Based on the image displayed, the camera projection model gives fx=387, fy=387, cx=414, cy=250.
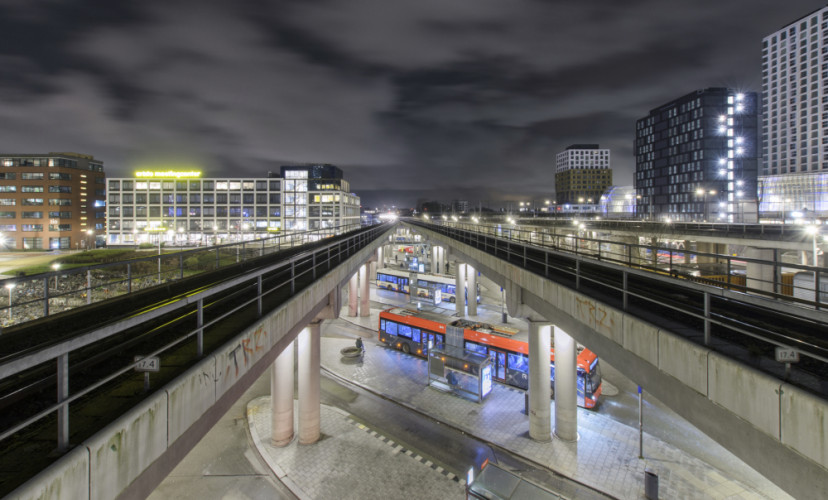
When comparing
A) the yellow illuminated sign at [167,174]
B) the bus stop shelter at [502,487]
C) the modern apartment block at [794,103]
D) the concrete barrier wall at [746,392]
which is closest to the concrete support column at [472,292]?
the bus stop shelter at [502,487]

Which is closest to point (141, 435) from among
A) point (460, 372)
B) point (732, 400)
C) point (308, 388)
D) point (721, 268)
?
point (732, 400)

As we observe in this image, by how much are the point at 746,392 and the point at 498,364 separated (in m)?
16.2

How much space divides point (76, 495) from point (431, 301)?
36.2 m

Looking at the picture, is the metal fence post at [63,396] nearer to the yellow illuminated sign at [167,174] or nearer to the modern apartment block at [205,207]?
the modern apartment block at [205,207]

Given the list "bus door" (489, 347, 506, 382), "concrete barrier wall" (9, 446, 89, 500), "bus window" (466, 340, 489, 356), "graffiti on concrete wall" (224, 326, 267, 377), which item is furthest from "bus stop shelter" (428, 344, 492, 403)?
"concrete barrier wall" (9, 446, 89, 500)

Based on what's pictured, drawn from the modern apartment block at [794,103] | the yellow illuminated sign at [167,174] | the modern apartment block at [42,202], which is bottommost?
the modern apartment block at [42,202]

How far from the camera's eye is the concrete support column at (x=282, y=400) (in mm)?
15031

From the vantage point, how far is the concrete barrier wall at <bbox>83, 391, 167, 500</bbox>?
3.41 meters

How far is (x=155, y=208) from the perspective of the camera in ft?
284

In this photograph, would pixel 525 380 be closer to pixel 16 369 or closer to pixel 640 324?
pixel 640 324

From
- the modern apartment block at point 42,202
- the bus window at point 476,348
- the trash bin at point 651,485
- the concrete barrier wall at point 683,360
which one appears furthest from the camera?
the modern apartment block at point 42,202

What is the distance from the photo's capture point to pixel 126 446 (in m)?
3.79

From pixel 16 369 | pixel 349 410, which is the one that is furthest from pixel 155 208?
pixel 16 369

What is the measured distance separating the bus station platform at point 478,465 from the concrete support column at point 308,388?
545 millimetres
